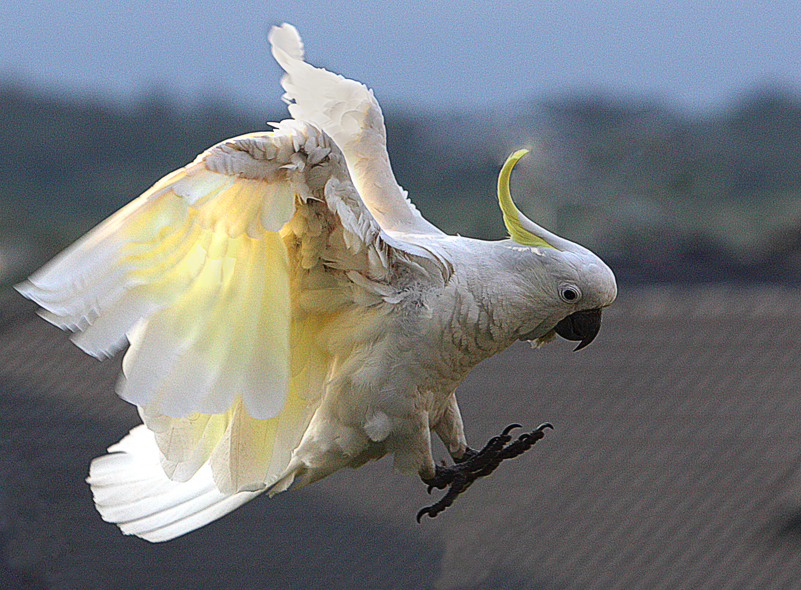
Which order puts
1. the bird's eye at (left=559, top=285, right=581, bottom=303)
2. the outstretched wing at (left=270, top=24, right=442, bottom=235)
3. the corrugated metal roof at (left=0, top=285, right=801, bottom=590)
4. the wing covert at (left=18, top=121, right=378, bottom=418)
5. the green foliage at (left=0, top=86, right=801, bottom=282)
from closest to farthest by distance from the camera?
1. the wing covert at (left=18, top=121, right=378, bottom=418)
2. the bird's eye at (left=559, top=285, right=581, bottom=303)
3. the outstretched wing at (left=270, top=24, right=442, bottom=235)
4. the corrugated metal roof at (left=0, top=285, right=801, bottom=590)
5. the green foliage at (left=0, top=86, right=801, bottom=282)

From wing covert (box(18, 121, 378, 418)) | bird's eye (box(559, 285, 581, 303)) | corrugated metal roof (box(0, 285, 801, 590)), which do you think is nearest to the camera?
wing covert (box(18, 121, 378, 418))

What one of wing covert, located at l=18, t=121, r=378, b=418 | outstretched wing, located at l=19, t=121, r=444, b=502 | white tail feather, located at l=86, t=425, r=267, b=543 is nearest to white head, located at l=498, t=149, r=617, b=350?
outstretched wing, located at l=19, t=121, r=444, b=502

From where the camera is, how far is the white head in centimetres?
112

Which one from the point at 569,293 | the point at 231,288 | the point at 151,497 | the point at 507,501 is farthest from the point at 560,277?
the point at 507,501

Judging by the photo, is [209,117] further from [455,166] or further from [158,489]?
[158,489]

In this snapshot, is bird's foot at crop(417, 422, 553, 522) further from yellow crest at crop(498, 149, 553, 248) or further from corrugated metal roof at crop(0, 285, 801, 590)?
corrugated metal roof at crop(0, 285, 801, 590)

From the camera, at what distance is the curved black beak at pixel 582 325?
3.85ft

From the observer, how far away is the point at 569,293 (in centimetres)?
111

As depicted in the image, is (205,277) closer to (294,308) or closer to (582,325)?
(294,308)

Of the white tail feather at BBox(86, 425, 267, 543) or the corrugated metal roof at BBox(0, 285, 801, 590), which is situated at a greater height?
the white tail feather at BBox(86, 425, 267, 543)

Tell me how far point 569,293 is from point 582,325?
9 centimetres

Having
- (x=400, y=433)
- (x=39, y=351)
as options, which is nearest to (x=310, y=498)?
(x=39, y=351)

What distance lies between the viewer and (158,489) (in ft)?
4.29

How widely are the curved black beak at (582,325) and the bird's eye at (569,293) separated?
60 millimetres
